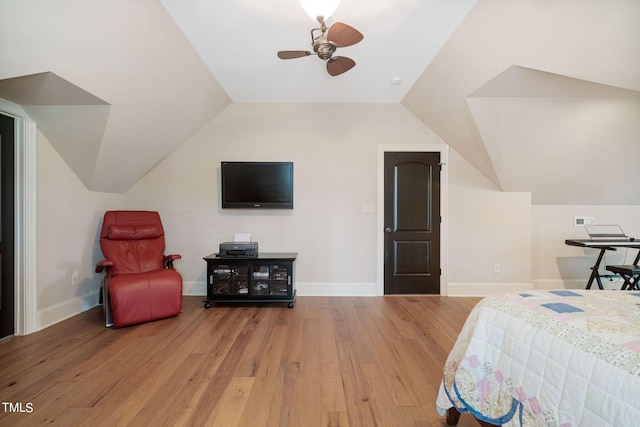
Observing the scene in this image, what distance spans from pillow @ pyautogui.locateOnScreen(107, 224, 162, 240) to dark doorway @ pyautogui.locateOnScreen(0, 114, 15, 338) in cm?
74

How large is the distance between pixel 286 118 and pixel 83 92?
2.13m

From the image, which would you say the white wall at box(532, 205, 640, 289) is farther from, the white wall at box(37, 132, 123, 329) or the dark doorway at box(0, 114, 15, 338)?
the dark doorway at box(0, 114, 15, 338)

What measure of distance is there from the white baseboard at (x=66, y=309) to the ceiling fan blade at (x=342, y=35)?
11.8 feet

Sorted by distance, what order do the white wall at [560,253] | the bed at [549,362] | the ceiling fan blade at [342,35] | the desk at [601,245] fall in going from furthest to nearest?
the white wall at [560,253] < the desk at [601,245] < the ceiling fan blade at [342,35] < the bed at [549,362]

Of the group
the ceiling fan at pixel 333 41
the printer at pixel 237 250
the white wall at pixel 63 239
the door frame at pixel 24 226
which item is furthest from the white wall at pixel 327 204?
the ceiling fan at pixel 333 41

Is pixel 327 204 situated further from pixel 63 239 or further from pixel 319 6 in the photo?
pixel 63 239

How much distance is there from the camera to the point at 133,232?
3.08 metres

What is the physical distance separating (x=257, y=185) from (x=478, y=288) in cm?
334

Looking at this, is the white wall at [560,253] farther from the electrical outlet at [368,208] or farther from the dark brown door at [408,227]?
the electrical outlet at [368,208]

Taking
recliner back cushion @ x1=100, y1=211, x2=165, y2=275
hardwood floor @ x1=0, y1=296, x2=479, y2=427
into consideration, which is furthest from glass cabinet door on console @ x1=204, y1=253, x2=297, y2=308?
recliner back cushion @ x1=100, y1=211, x2=165, y2=275

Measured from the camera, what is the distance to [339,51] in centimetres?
260

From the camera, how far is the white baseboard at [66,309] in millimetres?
2586

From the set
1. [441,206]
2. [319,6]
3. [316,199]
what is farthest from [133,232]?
[441,206]

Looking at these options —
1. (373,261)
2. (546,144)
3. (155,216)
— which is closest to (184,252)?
(155,216)
